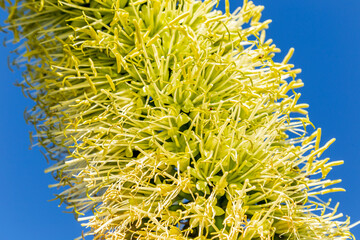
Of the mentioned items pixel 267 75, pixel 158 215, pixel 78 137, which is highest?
pixel 267 75

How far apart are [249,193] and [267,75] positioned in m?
0.30

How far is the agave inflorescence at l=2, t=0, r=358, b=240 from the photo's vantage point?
0.81m

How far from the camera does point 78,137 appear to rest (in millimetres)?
938

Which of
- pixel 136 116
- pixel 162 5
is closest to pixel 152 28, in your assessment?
pixel 162 5

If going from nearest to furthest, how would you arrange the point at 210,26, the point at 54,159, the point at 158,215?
the point at 158,215, the point at 210,26, the point at 54,159

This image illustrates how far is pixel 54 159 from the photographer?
1085 mm

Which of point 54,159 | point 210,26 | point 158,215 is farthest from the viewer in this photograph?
point 54,159

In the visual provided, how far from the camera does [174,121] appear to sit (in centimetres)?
84

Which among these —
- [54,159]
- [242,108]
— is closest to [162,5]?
[242,108]

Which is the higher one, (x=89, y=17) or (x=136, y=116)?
(x=89, y=17)

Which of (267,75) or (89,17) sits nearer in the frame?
(89,17)

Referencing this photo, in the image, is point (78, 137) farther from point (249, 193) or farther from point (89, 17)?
point (249, 193)

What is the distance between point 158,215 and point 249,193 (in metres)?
0.21

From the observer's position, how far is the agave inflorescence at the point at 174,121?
806mm
